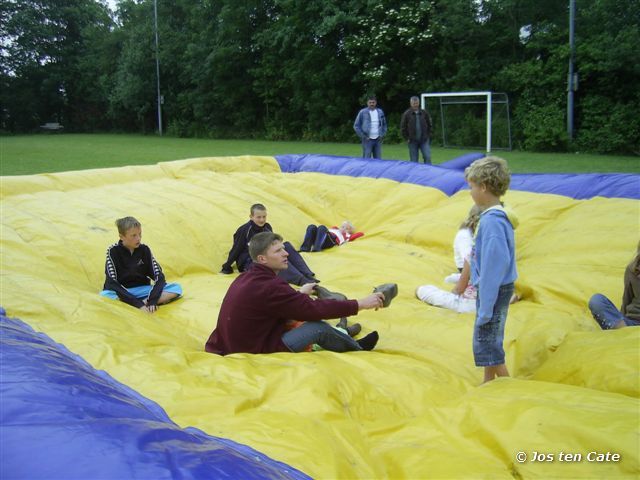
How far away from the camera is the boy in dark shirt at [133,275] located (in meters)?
4.52

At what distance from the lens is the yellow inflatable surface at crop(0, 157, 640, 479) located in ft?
6.75

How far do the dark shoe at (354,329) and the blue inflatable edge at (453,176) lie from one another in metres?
3.18

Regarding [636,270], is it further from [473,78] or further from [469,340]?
[473,78]

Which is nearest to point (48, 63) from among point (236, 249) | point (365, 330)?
point (236, 249)

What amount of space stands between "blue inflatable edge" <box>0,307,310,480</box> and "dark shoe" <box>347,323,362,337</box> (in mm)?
1715

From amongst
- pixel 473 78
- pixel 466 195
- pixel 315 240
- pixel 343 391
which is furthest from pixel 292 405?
pixel 473 78

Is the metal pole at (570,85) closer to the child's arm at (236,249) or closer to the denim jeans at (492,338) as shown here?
the child's arm at (236,249)

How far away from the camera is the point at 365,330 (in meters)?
3.89

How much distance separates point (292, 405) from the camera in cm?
238

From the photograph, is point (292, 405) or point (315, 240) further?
point (315, 240)

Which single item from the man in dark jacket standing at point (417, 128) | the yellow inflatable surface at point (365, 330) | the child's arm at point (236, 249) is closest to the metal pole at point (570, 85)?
the man in dark jacket standing at point (417, 128)

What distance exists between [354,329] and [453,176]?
12.4 ft

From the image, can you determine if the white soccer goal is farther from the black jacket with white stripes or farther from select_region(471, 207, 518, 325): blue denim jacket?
select_region(471, 207, 518, 325): blue denim jacket

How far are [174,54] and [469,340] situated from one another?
106ft
